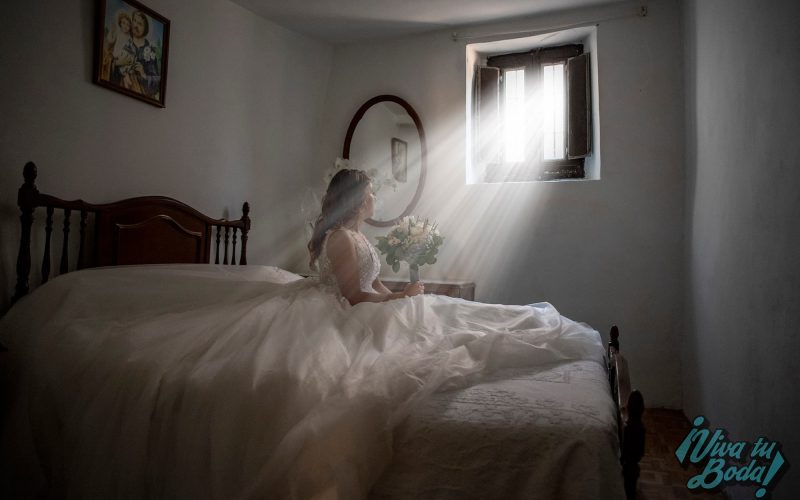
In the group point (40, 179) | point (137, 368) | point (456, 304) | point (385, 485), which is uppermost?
point (40, 179)

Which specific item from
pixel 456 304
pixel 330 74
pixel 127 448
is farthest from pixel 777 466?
pixel 330 74

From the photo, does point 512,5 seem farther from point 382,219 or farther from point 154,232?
point 154,232

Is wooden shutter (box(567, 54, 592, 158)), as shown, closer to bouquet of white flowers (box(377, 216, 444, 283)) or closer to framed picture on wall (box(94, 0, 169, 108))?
bouquet of white flowers (box(377, 216, 444, 283))

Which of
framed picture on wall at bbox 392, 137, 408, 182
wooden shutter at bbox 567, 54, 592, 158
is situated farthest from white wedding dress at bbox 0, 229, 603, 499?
framed picture on wall at bbox 392, 137, 408, 182

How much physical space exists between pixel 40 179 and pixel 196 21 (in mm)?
1449

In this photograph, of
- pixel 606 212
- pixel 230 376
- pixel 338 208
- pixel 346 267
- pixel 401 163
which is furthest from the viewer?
pixel 401 163

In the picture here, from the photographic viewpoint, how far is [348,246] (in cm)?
224

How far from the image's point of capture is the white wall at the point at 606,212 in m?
3.29

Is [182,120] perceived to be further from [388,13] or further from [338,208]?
[388,13]

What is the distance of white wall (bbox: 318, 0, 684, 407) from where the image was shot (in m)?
3.29

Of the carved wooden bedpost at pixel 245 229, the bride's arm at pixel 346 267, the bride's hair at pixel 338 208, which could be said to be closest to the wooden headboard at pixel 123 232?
the carved wooden bedpost at pixel 245 229

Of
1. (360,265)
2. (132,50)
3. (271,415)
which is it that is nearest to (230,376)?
(271,415)

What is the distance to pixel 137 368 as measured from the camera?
1407 mm

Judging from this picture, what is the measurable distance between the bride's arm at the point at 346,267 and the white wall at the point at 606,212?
1.65m
